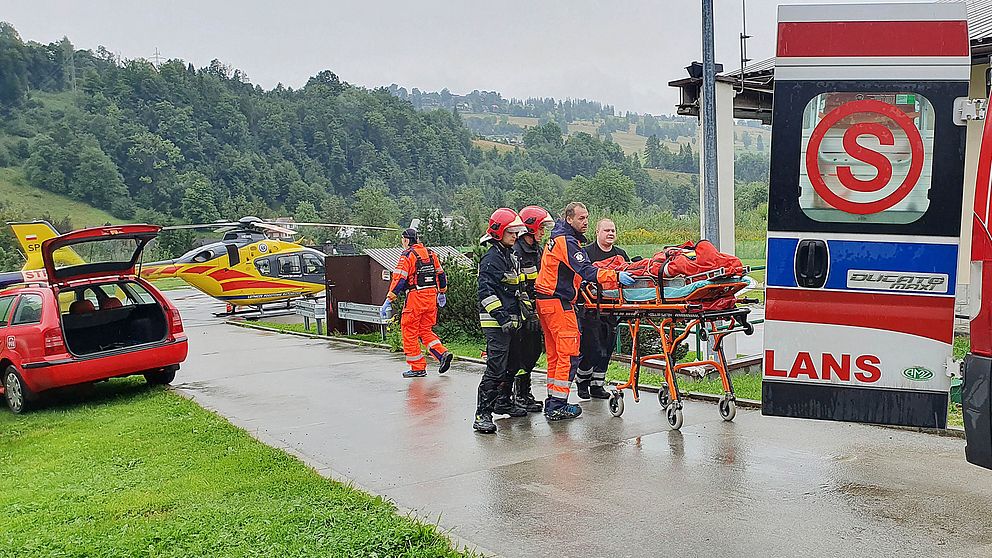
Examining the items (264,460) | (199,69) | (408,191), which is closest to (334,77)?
(199,69)

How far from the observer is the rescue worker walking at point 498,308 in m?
7.76

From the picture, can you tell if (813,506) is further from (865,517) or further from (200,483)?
(200,483)

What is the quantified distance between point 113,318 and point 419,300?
387 centimetres

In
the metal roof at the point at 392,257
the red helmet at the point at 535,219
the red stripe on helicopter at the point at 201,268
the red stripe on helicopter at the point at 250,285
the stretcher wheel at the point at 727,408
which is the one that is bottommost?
the red stripe on helicopter at the point at 250,285

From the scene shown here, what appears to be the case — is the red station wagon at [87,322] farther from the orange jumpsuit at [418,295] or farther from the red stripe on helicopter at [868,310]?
the red stripe on helicopter at [868,310]

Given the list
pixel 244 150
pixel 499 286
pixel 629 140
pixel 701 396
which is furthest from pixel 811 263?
pixel 629 140

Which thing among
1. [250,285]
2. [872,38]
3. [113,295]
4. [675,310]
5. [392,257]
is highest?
[872,38]

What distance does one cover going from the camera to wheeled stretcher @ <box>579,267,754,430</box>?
7172 mm

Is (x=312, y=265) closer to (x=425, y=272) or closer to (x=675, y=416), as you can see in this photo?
(x=425, y=272)

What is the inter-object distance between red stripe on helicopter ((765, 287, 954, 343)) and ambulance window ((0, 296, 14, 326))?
880 cm

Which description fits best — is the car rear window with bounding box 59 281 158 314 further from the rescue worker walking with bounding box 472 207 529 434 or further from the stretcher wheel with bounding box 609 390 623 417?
the stretcher wheel with bounding box 609 390 623 417

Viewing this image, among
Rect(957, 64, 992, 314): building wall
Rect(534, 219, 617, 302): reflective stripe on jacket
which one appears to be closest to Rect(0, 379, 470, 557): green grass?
Rect(534, 219, 617, 302): reflective stripe on jacket

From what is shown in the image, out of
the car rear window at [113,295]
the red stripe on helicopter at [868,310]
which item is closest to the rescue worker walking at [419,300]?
the car rear window at [113,295]

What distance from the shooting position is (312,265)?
25203mm
